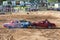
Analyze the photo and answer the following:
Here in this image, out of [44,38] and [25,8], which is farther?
[25,8]

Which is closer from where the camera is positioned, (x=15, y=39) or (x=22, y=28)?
(x=15, y=39)

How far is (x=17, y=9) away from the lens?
49594 mm

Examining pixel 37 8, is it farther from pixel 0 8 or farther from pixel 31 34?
pixel 31 34

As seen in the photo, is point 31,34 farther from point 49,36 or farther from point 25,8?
point 25,8

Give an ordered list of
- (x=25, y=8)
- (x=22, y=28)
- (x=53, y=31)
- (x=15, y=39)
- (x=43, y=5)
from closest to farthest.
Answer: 1. (x=15, y=39)
2. (x=53, y=31)
3. (x=22, y=28)
4. (x=25, y=8)
5. (x=43, y=5)

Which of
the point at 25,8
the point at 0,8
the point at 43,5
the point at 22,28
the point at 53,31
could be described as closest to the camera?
the point at 53,31

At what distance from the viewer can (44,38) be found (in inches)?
798

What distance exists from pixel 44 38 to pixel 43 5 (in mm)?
38757

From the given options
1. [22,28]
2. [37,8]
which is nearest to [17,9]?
[37,8]

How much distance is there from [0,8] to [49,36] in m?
27.7

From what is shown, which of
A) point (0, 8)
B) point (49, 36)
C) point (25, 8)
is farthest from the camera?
point (25, 8)

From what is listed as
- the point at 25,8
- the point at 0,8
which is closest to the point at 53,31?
the point at 0,8

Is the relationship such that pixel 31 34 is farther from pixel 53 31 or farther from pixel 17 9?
pixel 17 9

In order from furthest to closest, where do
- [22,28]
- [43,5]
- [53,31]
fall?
[43,5] → [22,28] → [53,31]
